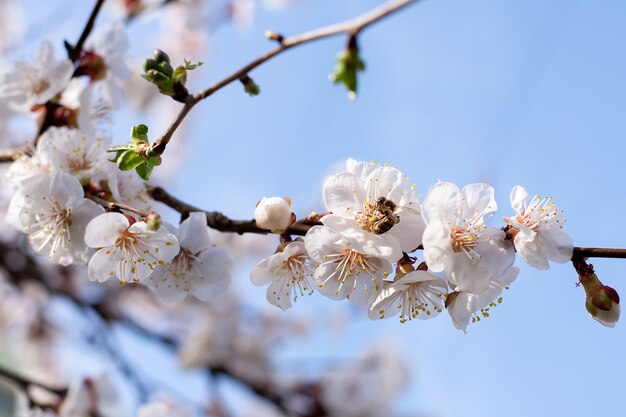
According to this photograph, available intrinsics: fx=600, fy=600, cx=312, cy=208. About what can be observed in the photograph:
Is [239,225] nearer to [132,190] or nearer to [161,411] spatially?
[132,190]

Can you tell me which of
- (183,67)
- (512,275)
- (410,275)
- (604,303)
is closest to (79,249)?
(183,67)

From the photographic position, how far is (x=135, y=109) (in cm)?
639

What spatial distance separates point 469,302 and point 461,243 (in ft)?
0.50

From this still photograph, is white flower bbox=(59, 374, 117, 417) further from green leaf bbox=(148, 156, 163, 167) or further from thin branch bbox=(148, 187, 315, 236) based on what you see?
green leaf bbox=(148, 156, 163, 167)

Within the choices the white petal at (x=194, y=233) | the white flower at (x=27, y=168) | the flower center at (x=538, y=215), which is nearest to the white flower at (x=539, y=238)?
the flower center at (x=538, y=215)

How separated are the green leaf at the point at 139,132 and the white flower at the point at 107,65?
2.57 ft

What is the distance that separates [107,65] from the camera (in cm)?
194

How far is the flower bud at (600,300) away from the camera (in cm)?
119

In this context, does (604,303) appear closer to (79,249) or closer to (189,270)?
(189,270)

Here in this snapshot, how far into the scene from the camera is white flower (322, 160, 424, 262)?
1180mm

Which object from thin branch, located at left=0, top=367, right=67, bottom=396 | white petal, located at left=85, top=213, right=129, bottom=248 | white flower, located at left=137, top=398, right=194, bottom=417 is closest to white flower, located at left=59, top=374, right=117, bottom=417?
thin branch, located at left=0, top=367, right=67, bottom=396

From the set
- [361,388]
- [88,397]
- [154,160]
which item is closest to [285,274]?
[154,160]

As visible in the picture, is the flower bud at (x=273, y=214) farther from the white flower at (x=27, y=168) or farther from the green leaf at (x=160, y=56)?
the white flower at (x=27, y=168)

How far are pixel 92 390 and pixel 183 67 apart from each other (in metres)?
1.65
